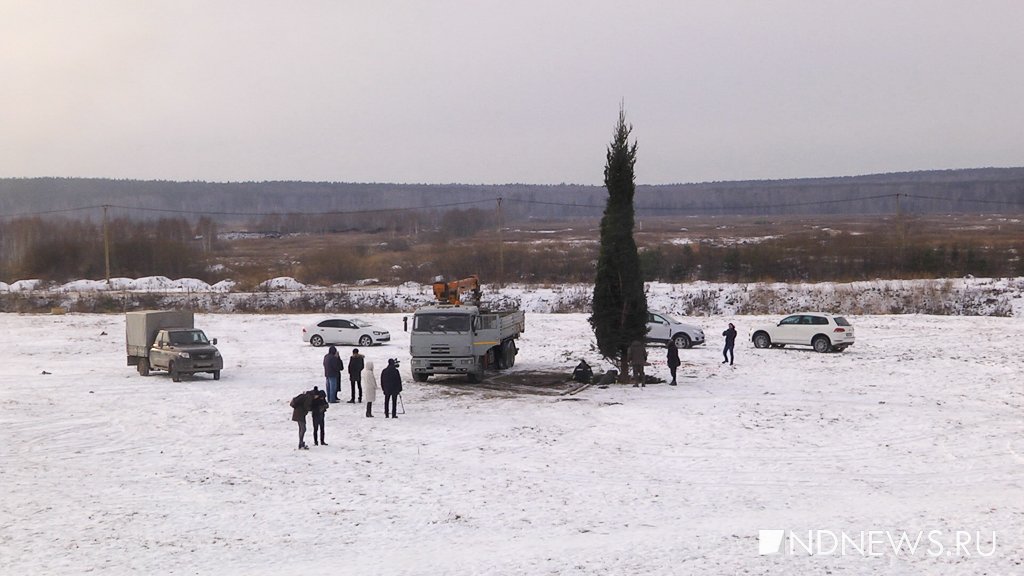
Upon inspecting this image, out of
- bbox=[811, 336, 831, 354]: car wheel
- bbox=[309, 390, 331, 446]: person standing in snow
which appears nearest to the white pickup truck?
bbox=[309, 390, 331, 446]: person standing in snow

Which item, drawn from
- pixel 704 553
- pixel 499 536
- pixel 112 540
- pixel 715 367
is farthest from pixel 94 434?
pixel 715 367

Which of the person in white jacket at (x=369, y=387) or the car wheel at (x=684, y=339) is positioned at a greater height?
the person in white jacket at (x=369, y=387)

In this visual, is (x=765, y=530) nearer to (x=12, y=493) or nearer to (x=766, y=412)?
(x=766, y=412)

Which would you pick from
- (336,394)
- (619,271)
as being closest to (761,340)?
(619,271)

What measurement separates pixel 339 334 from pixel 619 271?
16.2 m

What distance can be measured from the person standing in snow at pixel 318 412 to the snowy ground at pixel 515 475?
20.1 inches

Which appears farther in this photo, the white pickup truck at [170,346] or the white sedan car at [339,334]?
the white sedan car at [339,334]

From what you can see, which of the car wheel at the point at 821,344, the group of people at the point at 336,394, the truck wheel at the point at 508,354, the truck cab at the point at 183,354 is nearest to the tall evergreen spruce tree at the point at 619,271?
the truck wheel at the point at 508,354

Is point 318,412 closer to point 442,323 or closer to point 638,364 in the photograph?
point 442,323

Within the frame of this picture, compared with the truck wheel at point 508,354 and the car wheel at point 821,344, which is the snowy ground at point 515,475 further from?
the car wheel at point 821,344

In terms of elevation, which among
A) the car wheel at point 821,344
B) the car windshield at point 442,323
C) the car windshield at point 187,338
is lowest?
the car wheel at point 821,344

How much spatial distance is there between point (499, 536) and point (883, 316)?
134ft

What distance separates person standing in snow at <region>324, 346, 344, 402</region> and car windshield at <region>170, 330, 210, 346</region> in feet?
26.7

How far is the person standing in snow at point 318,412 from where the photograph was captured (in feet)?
62.3
